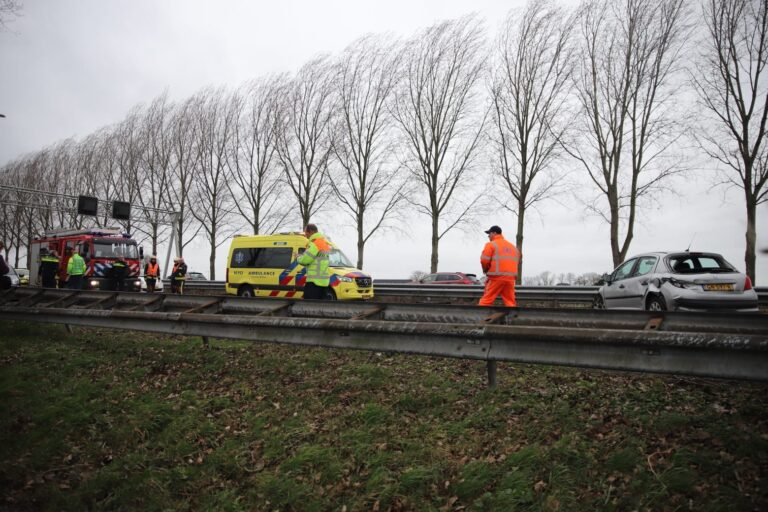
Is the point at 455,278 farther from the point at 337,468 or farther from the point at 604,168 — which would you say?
the point at 337,468

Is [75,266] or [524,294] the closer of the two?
[524,294]

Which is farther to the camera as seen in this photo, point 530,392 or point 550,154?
point 550,154

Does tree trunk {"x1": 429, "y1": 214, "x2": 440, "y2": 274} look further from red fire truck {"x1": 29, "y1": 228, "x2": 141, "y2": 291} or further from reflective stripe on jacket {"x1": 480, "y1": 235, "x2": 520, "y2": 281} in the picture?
reflective stripe on jacket {"x1": 480, "y1": 235, "x2": 520, "y2": 281}

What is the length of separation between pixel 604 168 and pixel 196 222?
2765cm

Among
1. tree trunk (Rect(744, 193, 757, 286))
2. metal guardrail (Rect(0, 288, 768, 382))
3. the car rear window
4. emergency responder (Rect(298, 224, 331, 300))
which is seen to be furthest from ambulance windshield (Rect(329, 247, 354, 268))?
tree trunk (Rect(744, 193, 757, 286))

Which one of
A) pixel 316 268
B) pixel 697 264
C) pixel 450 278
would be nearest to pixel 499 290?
pixel 316 268

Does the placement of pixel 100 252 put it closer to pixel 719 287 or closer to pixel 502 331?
pixel 502 331

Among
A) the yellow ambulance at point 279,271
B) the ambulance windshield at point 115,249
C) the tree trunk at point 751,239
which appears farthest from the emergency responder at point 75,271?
the tree trunk at point 751,239

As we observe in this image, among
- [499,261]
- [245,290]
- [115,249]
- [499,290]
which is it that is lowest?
[245,290]

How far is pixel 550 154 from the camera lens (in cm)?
2181

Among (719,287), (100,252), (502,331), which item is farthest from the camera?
(100,252)

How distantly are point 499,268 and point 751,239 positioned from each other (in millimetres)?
13495

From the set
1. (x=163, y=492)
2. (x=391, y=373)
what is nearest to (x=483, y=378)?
(x=391, y=373)

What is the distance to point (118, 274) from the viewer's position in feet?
56.9
